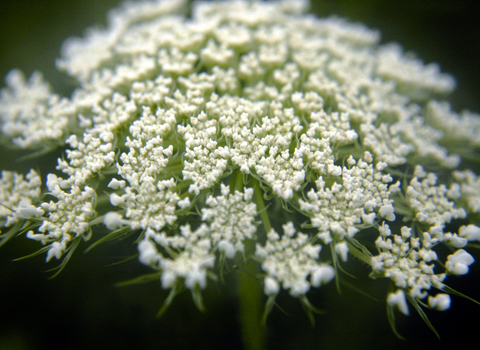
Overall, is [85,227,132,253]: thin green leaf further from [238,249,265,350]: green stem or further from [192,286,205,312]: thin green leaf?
[238,249,265,350]: green stem

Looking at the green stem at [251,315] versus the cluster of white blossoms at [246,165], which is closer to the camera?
the cluster of white blossoms at [246,165]

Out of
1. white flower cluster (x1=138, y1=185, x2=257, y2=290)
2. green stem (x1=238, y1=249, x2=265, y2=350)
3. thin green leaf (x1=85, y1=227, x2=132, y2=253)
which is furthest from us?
green stem (x1=238, y1=249, x2=265, y2=350)

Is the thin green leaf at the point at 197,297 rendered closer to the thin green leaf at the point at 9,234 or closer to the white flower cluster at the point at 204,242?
the white flower cluster at the point at 204,242

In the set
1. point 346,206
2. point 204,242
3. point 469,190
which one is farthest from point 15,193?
point 469,190

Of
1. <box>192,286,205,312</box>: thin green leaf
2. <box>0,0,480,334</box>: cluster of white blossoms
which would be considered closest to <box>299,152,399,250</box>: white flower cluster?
<box>0,0,480,334</box>: cluster of white blossoms

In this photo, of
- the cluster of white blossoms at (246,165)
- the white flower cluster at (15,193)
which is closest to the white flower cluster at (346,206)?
the cluster of white blossoms at (246,165)

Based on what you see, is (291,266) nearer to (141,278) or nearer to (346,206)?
(346,206)

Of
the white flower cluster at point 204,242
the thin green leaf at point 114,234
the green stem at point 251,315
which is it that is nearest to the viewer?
the white flower cluster at point 204,242

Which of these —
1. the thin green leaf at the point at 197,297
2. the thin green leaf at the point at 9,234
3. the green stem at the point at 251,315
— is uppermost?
the thin green leaf at the point at 9,234

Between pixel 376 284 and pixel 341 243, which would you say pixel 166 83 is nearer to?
pixel 341 243
